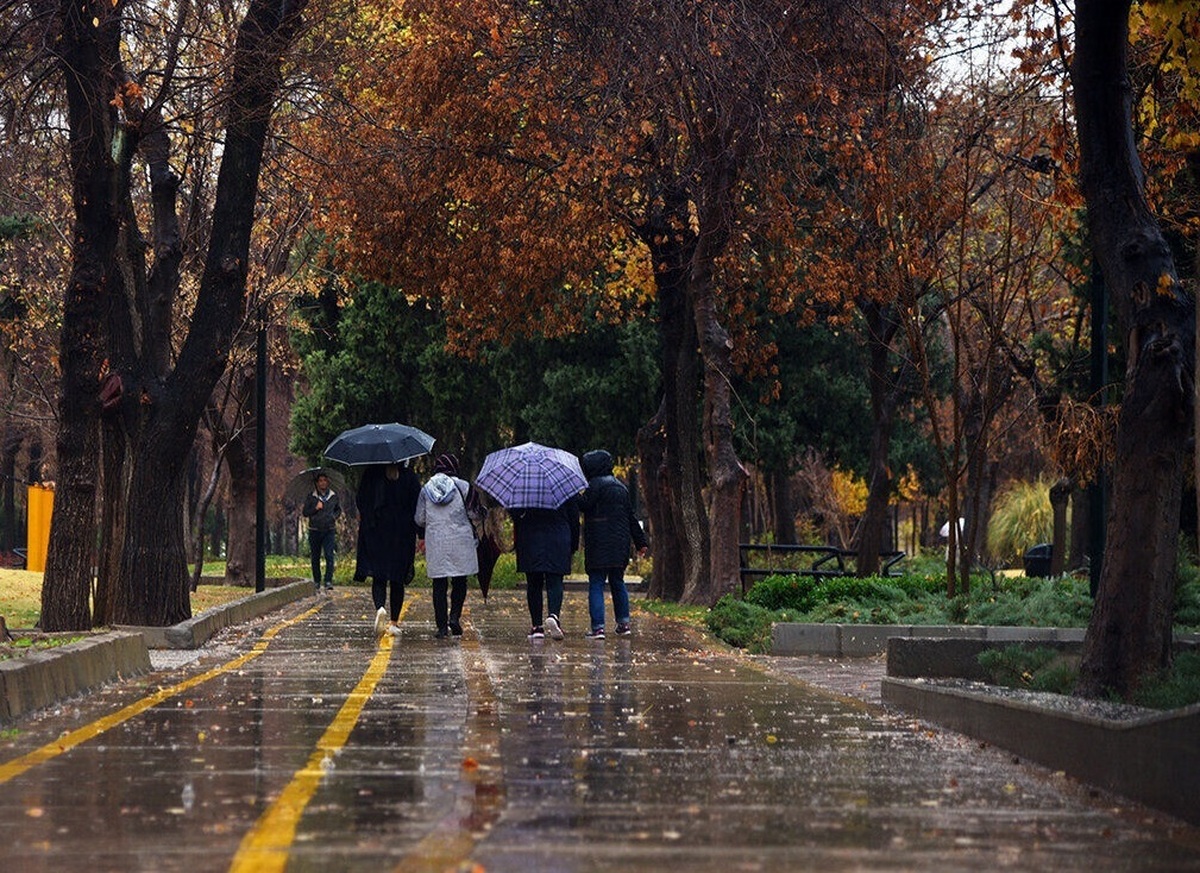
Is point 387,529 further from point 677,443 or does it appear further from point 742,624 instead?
point 677,443

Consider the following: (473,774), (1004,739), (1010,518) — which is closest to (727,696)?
(1004,739)

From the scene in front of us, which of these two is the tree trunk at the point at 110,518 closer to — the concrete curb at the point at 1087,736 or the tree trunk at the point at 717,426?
the tree trunk at the point at 717,426

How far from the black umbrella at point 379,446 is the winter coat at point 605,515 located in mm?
2226

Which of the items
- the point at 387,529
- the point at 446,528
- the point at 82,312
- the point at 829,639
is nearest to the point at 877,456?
the point at 387,529

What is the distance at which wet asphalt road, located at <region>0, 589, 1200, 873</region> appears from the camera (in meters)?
7.92

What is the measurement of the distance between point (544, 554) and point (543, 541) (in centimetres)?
17

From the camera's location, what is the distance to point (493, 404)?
49.8 metres

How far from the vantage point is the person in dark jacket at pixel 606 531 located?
79.7 ft

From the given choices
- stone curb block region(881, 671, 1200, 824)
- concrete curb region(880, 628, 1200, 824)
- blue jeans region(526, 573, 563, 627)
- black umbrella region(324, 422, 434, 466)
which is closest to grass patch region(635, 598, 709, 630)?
blue jeans region(526, 573, 563, 627)

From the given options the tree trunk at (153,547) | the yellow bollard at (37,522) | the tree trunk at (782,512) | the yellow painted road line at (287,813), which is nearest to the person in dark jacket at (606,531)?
the tree trunk at (153,547)

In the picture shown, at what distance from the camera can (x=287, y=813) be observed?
8.86m

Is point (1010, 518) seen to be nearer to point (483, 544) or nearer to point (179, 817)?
point (483, 544)

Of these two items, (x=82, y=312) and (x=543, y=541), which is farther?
(x=543, y=541)

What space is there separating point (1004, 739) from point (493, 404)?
38038 mm
